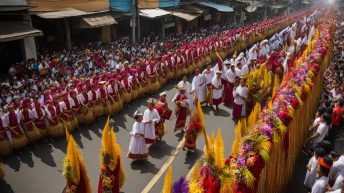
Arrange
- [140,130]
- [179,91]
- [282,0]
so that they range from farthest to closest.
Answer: [282,0]
[179,91]
[140,130]

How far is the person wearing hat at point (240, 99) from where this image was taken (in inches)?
439

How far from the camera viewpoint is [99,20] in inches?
798

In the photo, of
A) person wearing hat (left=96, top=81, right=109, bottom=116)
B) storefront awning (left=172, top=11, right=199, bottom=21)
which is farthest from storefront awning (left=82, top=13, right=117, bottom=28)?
person wearing hat (left=96, top=81, right=109, bottom=116)

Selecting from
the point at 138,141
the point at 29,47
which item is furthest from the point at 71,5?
the point at 138,141

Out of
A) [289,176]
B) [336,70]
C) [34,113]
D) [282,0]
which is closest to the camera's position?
[289,176]

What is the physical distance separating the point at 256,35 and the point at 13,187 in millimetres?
25378

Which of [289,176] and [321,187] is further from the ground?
[321,187]

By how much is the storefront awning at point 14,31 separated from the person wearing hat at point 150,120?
7804 mm

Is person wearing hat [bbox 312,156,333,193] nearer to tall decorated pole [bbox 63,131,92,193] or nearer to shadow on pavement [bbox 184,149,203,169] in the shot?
shadow on pavement [bbox 184,149,203,169]

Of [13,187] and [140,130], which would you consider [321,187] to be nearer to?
[140,130]

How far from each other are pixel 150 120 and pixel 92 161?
5.78 ft

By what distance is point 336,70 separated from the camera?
1308 cm

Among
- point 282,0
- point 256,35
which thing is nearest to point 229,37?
point 256,35

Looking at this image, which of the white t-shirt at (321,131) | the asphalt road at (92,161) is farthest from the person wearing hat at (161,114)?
the white t-shirt at (321,131)
